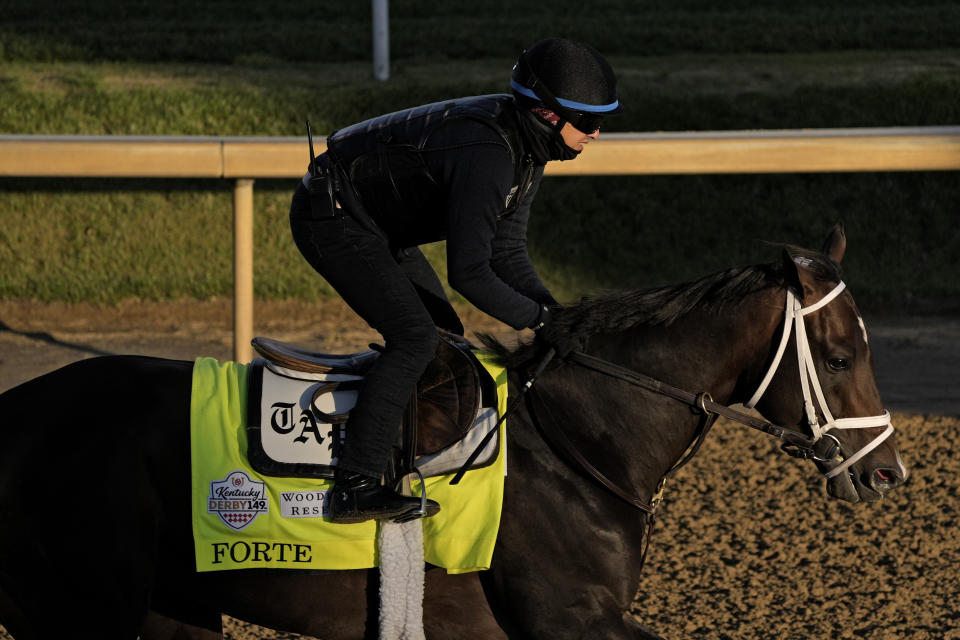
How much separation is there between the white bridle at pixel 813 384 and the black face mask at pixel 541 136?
0.75 meters

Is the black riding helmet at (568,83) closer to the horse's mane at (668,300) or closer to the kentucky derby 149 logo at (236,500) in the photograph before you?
the horse's mane at (668,300)

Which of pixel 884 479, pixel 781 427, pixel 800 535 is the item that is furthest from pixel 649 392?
pixel 800 535

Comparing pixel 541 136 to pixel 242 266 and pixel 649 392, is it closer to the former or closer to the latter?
pixel 649 392

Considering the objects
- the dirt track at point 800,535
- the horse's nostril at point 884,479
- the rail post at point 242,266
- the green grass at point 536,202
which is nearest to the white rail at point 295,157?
the rail post at point 242,266

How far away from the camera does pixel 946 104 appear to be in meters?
9.56

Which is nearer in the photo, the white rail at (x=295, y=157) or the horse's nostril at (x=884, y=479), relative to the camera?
the horse's nostril at (x=884, y=479)

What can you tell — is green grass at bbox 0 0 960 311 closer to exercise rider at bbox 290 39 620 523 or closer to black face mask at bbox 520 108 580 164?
exercise rider at bbox 290 39 620 523

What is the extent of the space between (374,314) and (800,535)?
279 cm

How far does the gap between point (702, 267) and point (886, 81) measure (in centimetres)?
253

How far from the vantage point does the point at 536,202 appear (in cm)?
902

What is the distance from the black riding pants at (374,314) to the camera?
3.26 m

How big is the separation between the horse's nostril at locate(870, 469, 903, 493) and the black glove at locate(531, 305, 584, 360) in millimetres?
852

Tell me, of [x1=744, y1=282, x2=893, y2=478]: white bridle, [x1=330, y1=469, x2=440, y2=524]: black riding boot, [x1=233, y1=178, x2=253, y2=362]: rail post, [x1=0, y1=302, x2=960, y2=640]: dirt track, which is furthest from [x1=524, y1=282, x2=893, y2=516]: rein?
[x1=233, y1=178, x2=253, y2=362]: rail post

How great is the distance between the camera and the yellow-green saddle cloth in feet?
10.8
